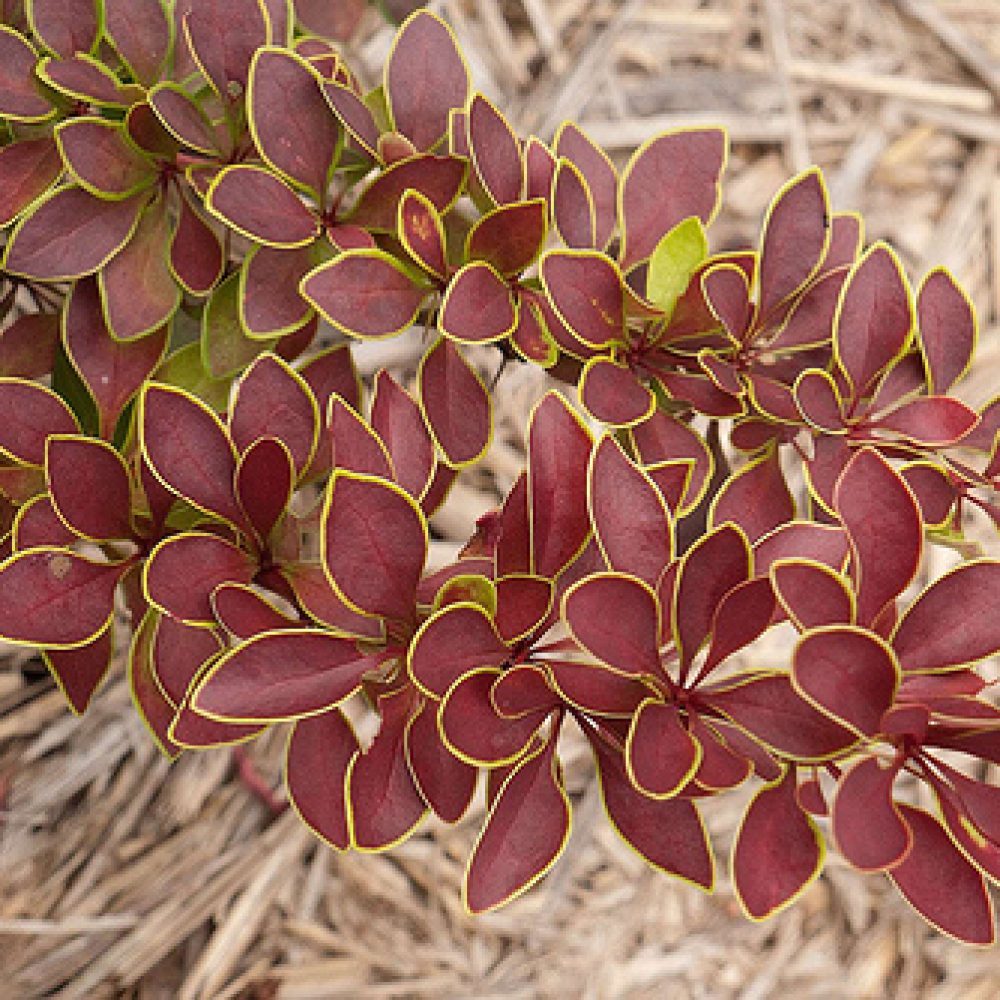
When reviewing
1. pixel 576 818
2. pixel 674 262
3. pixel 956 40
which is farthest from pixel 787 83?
pixel 674 262

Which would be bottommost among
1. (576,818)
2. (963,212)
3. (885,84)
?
(576,818)

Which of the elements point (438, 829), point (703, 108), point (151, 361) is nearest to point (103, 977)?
point (438, 829)

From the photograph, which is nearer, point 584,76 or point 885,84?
point 584,76

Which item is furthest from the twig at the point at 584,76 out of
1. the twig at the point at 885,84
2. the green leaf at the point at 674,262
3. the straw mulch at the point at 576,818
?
the green leaf at the point at 674,262

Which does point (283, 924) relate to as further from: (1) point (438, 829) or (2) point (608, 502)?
(2) point (608, 502)

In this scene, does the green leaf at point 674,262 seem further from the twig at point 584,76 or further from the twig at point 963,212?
the twig at point 963,212

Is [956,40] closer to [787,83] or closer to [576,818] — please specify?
[787,83]

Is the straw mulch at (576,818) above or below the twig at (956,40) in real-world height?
below

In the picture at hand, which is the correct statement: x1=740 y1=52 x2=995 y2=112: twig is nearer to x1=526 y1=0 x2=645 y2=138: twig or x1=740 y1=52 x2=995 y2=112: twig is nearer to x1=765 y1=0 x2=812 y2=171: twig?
x1=765 y1=0 x2=812 y2=171: twig

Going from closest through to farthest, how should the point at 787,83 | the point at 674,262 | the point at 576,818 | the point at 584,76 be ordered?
the point at 674,262 → the point at 576,818 → the point at 584,76 → the point at 787,83

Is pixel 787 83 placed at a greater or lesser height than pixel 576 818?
greater
